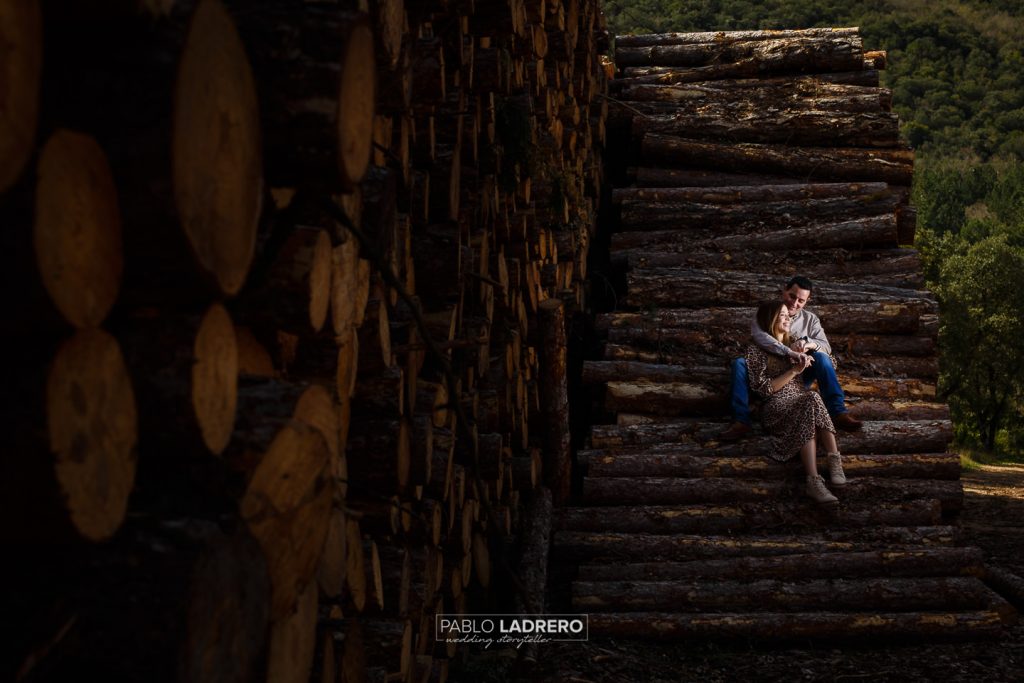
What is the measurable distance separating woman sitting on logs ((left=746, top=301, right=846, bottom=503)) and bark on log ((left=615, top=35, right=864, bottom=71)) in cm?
547

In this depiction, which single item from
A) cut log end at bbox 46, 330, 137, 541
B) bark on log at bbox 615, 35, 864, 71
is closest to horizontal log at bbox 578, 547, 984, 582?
cut log end at bbox 46, 330, 137, 541

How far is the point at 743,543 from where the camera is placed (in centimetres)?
660

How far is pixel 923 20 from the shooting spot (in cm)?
5562

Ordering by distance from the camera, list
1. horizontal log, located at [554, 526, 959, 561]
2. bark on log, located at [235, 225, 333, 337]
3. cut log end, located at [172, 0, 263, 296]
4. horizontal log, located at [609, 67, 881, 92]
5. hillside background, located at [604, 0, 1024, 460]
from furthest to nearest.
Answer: hillside background, located at [604, 0, 1024, 460]
horizontal log, located at [609, 67, 881, 92]
horizontal log, located at [554, 526, 959, 561]
bark on log, located at [235, 225, 333, 337]
cut log end, located at [172, 0, 263, 296]

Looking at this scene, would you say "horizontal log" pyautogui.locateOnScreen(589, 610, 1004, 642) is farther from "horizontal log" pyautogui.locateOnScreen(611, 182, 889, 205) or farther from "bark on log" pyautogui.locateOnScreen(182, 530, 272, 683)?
"horizontal log" pyautogui.locateOnScreen(611, 182, 889, 205)

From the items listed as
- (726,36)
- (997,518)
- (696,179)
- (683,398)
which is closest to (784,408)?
(683,398)

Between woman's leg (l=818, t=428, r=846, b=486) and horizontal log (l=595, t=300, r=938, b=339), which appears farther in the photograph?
horizontal log (l=595, t=300, r=938, b=339)

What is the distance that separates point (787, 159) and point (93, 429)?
10.6 meters

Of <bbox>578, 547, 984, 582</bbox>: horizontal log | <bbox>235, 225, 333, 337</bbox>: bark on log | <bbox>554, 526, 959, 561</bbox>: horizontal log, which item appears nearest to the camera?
<bbox>235, 225, 333, 337</bbox>: bark on log

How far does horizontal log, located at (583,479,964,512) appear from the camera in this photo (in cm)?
702

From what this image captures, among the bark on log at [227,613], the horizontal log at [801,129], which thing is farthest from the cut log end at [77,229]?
the horizontal log at [801,129]

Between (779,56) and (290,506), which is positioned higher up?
(779,56)

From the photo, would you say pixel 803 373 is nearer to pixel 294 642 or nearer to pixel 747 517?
pixel 747 517

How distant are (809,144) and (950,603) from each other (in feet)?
21.3
